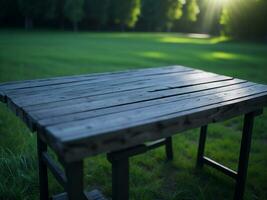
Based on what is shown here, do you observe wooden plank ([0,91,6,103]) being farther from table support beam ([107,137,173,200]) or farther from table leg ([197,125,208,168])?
table leg ([197,125,208,168])

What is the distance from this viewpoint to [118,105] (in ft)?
6.39

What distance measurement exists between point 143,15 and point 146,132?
48671mm

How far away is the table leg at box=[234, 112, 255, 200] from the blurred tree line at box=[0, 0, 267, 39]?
2694cm

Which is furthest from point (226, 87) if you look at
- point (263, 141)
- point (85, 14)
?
point (85, 14)

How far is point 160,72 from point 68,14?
123 feet

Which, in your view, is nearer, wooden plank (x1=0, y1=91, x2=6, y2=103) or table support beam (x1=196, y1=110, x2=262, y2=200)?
wooden plank (x1=0, y1=91, x2=6, y2=103)

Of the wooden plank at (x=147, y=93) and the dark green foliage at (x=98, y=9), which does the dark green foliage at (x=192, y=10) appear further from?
the wooden plank at (x=147, y=93)

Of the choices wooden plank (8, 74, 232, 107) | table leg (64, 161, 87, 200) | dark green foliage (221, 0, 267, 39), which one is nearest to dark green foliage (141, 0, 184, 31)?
dark green foliage (221, 0, 267, 39)

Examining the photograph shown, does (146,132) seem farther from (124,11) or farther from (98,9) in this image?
(124,11)

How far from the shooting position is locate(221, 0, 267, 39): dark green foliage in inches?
1027

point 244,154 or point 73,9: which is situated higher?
point 73,9

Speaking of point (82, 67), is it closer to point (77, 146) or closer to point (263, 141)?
point (263, 141)

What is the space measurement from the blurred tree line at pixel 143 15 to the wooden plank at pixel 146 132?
27484mm

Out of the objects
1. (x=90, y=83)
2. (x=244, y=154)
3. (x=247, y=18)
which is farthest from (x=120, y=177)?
(x=247, y=18)
